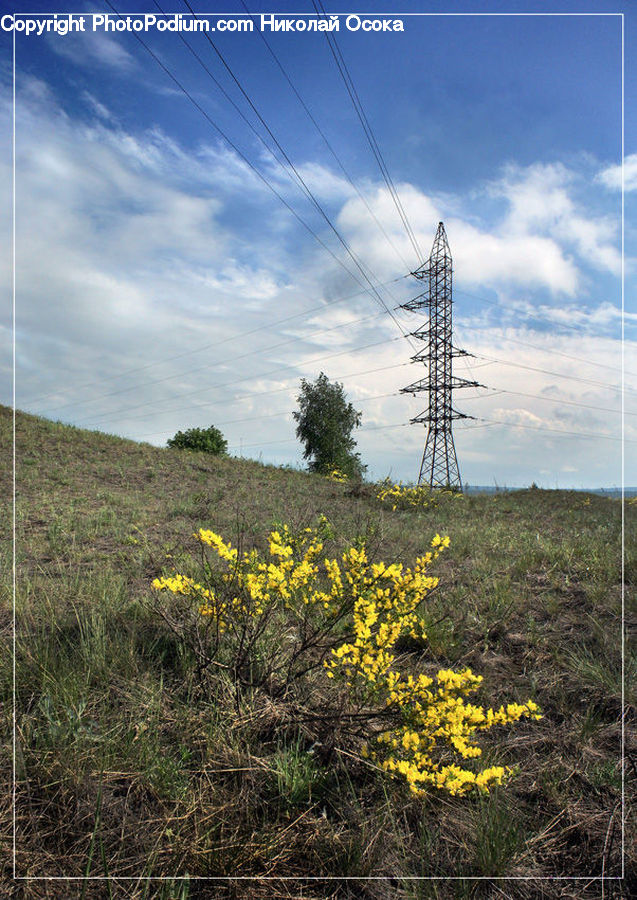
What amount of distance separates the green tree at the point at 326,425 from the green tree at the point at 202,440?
13871 millimetres

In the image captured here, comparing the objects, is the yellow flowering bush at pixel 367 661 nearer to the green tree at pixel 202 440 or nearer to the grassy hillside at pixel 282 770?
the grassy hillside at pixel 282 770

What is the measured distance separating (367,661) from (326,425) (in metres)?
33.4

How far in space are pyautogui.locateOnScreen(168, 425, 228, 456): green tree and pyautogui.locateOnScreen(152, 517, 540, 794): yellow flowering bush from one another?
17.8 metres

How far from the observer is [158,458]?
1488 centimetres

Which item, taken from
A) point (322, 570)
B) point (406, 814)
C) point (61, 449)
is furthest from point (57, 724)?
point (61, 449)

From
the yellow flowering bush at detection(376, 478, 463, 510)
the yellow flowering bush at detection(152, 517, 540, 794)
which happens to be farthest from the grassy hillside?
the yellow flowering bush at detection(376, 478, 463, 510)

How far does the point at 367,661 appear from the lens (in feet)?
8.04

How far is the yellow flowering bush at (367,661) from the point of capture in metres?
2.23

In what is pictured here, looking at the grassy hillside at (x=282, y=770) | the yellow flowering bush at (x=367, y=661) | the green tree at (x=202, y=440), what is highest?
the green tree at (x=202, y=440)

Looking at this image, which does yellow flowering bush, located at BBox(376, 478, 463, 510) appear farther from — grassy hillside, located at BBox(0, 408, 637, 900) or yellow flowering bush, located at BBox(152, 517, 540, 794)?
yellow flowering bush, located at BBox(152, 517, 540, 794)

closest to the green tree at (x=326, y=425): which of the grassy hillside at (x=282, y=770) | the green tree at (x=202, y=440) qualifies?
the green tree at (x=202, y=440)

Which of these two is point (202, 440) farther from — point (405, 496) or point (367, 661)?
point (367, 661)

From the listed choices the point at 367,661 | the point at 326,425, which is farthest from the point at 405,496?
the point at 326,425

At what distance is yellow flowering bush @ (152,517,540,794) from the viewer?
2.23 metres
